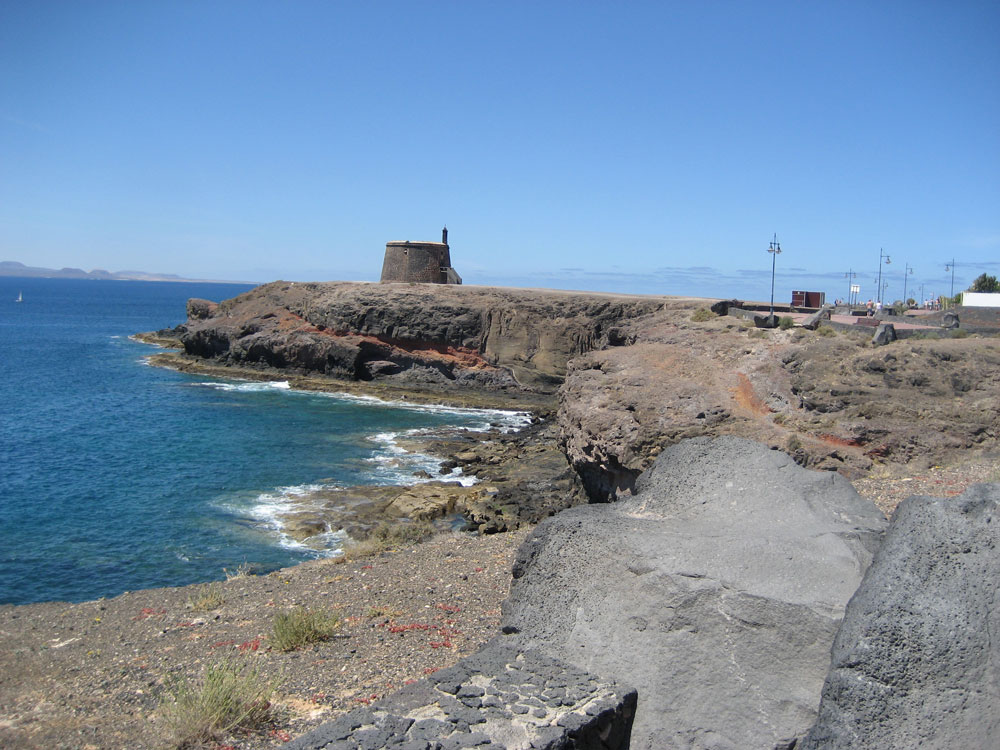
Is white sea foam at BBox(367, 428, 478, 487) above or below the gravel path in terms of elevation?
below

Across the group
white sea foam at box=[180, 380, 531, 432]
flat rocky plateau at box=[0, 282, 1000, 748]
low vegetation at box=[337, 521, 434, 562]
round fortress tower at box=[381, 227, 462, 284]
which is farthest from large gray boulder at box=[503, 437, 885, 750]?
round fortress tower at box=[381, 227, 462, 284]

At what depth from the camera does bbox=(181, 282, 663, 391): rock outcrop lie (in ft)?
134

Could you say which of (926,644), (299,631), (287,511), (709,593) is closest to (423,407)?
(287,511)

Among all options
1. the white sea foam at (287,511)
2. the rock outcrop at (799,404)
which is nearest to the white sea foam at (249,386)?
the white sea foam at (287,511)

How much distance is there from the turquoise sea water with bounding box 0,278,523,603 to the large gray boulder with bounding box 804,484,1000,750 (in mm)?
12975

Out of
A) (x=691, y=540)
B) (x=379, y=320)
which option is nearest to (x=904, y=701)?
(x=691, y=540)

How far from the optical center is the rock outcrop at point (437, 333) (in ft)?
134

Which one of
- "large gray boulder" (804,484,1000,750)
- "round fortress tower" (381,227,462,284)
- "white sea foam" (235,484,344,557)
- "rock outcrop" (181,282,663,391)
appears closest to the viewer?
"large gray boulder" (804,484,1000,750)

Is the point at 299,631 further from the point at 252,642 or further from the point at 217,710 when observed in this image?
the point at 217,710

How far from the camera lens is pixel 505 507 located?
2002 centimetres

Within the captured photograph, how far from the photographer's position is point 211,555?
647 inches

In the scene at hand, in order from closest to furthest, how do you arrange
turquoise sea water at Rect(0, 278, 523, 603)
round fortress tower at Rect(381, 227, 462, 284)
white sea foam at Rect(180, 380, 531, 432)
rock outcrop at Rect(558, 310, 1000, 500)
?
rock outcrop at Rect(558, 310, 1000, 500) < turquoise sea water at Rect(0, 278, 523, 603) < white sea foam at Rect(180, 380, 531, 432) < round fortress tower at Rect(381, 227, 462, 284)

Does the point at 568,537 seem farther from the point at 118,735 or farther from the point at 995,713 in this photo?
the point at 118,735

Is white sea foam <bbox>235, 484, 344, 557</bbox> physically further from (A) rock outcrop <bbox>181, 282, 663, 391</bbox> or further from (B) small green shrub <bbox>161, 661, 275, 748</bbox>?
(A) rock outcrop <bbox>181, 282, 663, 391</bbox>
